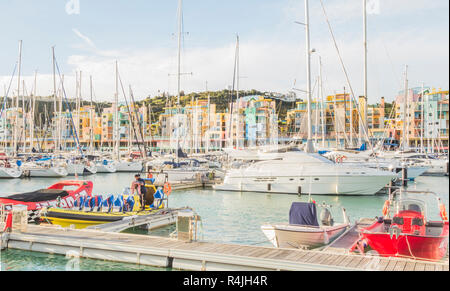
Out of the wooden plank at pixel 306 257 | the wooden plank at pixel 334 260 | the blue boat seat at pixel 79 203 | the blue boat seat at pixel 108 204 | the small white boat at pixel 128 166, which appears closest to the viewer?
the wooden plank at pixel 334 260

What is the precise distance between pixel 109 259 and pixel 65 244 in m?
1.60

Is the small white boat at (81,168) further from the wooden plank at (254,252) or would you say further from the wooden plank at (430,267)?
the wooden plank at (430,267)

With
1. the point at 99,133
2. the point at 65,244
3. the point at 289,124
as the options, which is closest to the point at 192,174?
the point at 65,244

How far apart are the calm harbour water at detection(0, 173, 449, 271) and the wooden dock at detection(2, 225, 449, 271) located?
0.31 m

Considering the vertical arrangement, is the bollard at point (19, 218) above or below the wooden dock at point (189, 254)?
above

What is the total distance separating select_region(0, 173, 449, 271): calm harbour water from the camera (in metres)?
12.0

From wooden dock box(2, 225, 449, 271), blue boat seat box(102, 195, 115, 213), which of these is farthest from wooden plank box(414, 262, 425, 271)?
blue boat seat box(102, 195, 115, 213)

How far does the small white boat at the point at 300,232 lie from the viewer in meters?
12.8

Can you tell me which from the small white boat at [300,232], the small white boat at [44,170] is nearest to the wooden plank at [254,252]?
the small white boat at [300,232]

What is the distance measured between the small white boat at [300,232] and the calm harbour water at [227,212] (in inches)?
72.8

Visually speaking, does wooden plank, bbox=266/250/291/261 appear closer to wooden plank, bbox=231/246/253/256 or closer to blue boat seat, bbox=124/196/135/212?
wooden plank, bbox=231/246/253/256

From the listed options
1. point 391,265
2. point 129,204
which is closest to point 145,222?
point 129,204
